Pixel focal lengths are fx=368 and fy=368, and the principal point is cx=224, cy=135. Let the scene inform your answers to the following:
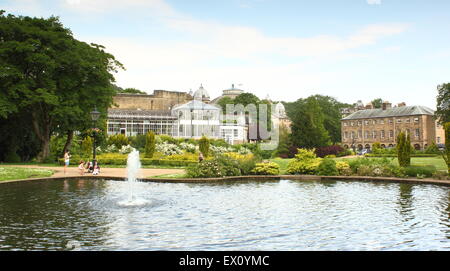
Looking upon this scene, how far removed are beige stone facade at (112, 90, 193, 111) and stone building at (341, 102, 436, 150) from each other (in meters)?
38.3

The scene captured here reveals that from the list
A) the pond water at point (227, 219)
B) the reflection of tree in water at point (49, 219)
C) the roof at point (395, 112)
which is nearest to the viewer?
the pond water at point (227, 219)

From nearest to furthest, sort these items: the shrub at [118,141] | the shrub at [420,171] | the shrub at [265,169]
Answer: the shrub at [420,171] < the shrub at [265,169] < the shrub at [118,141]

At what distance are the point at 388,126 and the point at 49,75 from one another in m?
63.0

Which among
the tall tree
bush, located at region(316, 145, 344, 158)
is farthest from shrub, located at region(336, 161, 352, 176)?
the tall tree

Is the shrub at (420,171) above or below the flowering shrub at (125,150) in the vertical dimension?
below

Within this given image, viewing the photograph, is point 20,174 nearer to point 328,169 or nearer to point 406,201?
point 328,169

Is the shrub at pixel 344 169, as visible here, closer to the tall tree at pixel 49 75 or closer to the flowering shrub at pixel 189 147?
the tall tree at pixel 49 75

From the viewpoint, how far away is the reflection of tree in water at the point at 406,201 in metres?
9.69

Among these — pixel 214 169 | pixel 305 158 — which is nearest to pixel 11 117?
pixel 214 169

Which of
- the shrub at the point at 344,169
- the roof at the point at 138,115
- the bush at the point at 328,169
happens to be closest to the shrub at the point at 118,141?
the roof at the point at 138,115

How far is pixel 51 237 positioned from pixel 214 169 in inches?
476

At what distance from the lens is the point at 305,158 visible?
2131 cm

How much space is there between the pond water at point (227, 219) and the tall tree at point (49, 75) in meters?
15.7

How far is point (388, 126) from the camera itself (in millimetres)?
72312
